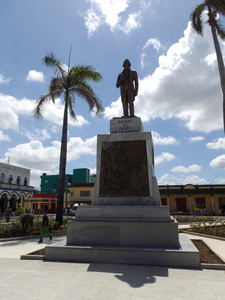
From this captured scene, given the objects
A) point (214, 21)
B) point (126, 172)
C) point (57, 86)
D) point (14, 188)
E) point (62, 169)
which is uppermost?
point (214, 21)

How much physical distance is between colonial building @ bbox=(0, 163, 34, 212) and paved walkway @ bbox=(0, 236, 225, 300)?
35.0 m

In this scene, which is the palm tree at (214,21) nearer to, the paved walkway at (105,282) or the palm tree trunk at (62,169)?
the palm tree trunk at (62,169)

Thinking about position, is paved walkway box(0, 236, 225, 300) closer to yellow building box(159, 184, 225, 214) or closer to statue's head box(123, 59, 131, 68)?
statue's head box(123, 59, 131, 68)

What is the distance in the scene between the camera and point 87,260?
598 centimetres

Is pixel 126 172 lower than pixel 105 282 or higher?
higher

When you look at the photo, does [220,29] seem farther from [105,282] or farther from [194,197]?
[194,197]

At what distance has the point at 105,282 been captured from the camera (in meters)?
4.50

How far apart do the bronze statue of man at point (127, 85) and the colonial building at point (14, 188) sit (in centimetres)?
3291

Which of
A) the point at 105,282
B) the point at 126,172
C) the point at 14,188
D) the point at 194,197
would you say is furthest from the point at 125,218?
the point at 14,188

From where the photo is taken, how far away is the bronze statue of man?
947 cm

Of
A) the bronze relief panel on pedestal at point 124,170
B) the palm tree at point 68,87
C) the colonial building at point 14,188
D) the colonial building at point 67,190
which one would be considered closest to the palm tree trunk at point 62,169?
the palm tree at point 68,87

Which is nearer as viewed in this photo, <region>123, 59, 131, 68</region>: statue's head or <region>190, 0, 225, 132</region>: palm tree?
<region>123, 59, 131, 68</region>: statue's head

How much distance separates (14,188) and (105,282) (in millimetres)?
39502

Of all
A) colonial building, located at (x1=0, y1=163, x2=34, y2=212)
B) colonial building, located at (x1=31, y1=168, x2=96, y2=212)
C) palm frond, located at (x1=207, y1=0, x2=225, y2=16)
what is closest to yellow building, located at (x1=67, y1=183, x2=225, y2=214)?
colonial building, located at (x1=31, y1=168, x2=96, y2=212)
